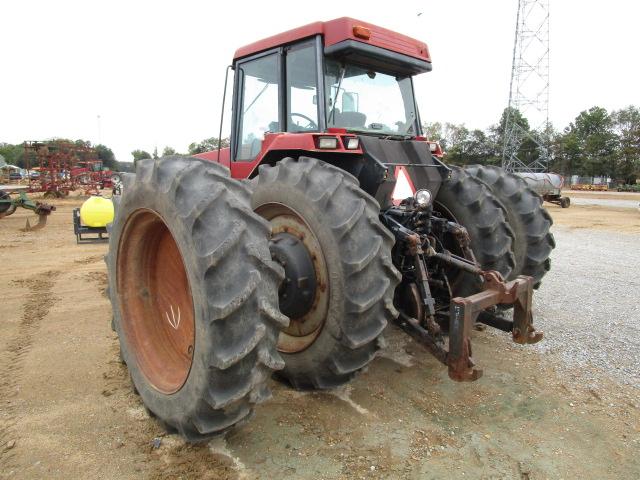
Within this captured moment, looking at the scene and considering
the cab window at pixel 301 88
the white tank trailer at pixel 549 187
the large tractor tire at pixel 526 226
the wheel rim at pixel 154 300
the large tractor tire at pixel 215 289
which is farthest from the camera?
the white tank trailer at pixel 549 187

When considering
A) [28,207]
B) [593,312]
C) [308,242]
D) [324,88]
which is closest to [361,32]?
[324,88]

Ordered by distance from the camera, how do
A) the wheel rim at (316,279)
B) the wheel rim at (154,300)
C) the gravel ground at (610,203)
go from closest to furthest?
the wheel rim at (154,300)
the wheel rim at (316,279)
the gravel ground at (610,203)

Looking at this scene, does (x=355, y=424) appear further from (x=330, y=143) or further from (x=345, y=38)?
A: (x=345, y=38)

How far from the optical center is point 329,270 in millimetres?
2932

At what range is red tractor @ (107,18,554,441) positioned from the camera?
217 centimetres

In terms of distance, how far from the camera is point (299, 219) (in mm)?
3221

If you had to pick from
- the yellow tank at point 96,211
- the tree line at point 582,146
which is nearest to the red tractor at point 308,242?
the yellow tank at point 96,211

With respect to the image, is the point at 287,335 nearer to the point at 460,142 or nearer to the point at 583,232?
the point at 583,232

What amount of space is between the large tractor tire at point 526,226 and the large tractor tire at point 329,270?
84.9 inches

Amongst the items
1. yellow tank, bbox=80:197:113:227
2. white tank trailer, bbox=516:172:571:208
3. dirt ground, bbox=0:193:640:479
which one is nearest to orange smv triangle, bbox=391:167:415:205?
dirt ground, bbox=0:193:640:479

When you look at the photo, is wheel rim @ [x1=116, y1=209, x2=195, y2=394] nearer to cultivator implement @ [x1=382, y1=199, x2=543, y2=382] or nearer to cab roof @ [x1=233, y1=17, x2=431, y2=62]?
cultivator implement @ [x1=382, y1=199, x2=543, y2=382]

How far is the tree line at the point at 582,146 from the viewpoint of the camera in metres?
52.5

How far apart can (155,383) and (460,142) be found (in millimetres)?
66752

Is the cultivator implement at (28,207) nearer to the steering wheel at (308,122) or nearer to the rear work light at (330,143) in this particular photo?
the steering wheel at (308,122)
